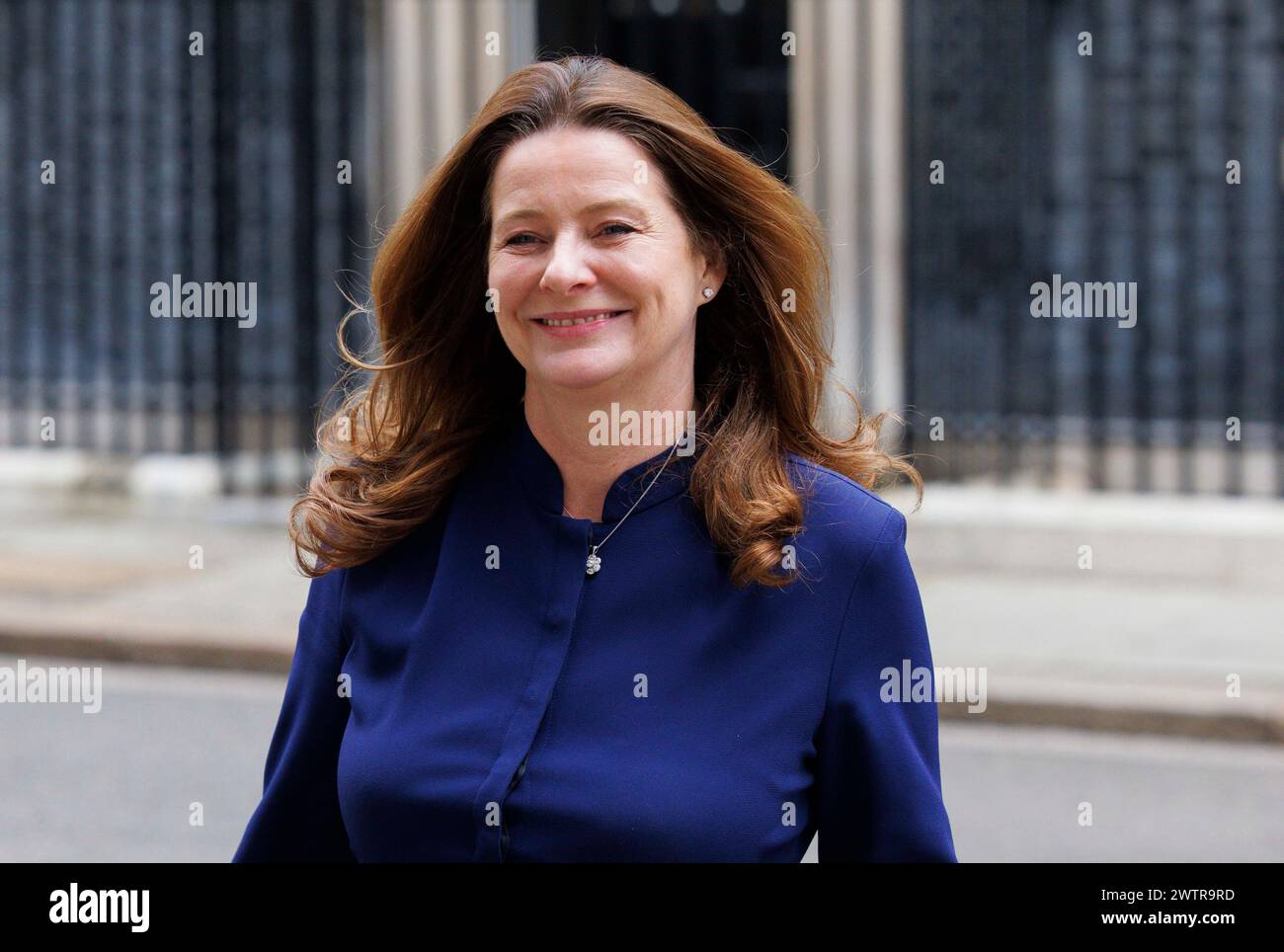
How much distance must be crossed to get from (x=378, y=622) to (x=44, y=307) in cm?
1067

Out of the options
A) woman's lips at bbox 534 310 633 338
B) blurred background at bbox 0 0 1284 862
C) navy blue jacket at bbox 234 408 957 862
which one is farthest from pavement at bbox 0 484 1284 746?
woman's lips at bbox 534 310 633 338

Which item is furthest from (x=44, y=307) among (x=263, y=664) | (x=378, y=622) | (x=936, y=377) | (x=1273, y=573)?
(x=378, y=622)

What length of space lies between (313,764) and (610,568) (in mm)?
470

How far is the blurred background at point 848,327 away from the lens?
7.62 metres

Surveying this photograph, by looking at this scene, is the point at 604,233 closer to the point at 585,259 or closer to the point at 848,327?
the point at 585,259

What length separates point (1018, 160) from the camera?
10.2 meters

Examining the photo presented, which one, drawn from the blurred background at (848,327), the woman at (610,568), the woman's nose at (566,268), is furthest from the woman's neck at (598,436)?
the blurred background at (848,327)

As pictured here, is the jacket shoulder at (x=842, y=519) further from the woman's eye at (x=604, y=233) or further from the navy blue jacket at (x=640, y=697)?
the woman's eye at (x=604, y=233)

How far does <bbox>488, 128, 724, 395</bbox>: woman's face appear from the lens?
2.22 meters

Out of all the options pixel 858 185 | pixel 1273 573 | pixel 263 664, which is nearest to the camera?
pixel 263 664

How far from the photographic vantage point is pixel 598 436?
2.32 metres

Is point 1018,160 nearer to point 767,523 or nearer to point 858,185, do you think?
point 858,185

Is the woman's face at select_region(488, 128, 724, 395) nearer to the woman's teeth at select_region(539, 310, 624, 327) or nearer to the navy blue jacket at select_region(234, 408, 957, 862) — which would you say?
the woman's teeth at select_region(539, 310, 624, 327)

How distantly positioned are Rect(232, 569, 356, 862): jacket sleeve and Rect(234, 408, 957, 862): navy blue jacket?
3 centimetres
